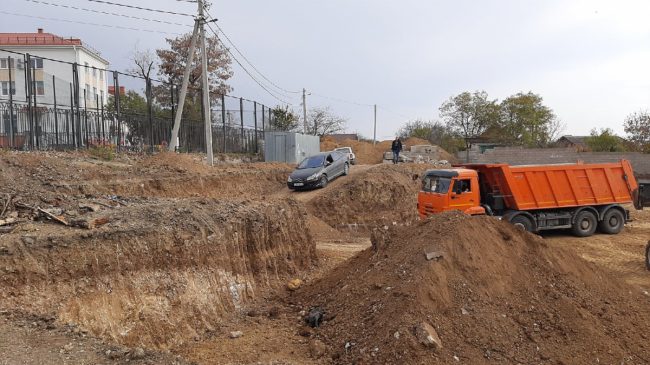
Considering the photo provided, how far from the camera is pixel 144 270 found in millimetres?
7164

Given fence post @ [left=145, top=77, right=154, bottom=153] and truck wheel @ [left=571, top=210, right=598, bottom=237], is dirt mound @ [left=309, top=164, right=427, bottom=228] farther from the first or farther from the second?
fence post @ [left=145, top=77, right=154, bottom=153]

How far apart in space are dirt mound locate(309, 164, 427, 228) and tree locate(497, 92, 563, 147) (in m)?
32.0

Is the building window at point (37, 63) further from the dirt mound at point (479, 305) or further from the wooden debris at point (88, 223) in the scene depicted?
the dirt mound at point (479, 305)

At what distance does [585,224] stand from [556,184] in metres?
1.97

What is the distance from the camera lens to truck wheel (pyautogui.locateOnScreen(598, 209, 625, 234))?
16.7 m

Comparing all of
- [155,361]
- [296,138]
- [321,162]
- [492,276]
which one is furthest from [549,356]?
[296,138]

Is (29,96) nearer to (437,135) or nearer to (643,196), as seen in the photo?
(643,196)

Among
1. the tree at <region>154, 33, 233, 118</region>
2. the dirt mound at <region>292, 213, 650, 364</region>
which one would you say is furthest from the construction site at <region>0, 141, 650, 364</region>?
the tree at <region>154, 33, 233, 118</region>

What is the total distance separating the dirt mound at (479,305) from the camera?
5.87 m

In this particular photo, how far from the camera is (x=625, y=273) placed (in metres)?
11.7

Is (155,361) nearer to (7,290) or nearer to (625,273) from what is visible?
(7,290)

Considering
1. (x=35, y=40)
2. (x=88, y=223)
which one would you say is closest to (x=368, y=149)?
(x=35, y=40)

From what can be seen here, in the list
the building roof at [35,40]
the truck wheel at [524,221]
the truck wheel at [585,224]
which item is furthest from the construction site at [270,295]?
the building roof at [35,40]

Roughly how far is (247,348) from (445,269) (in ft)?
9.54
